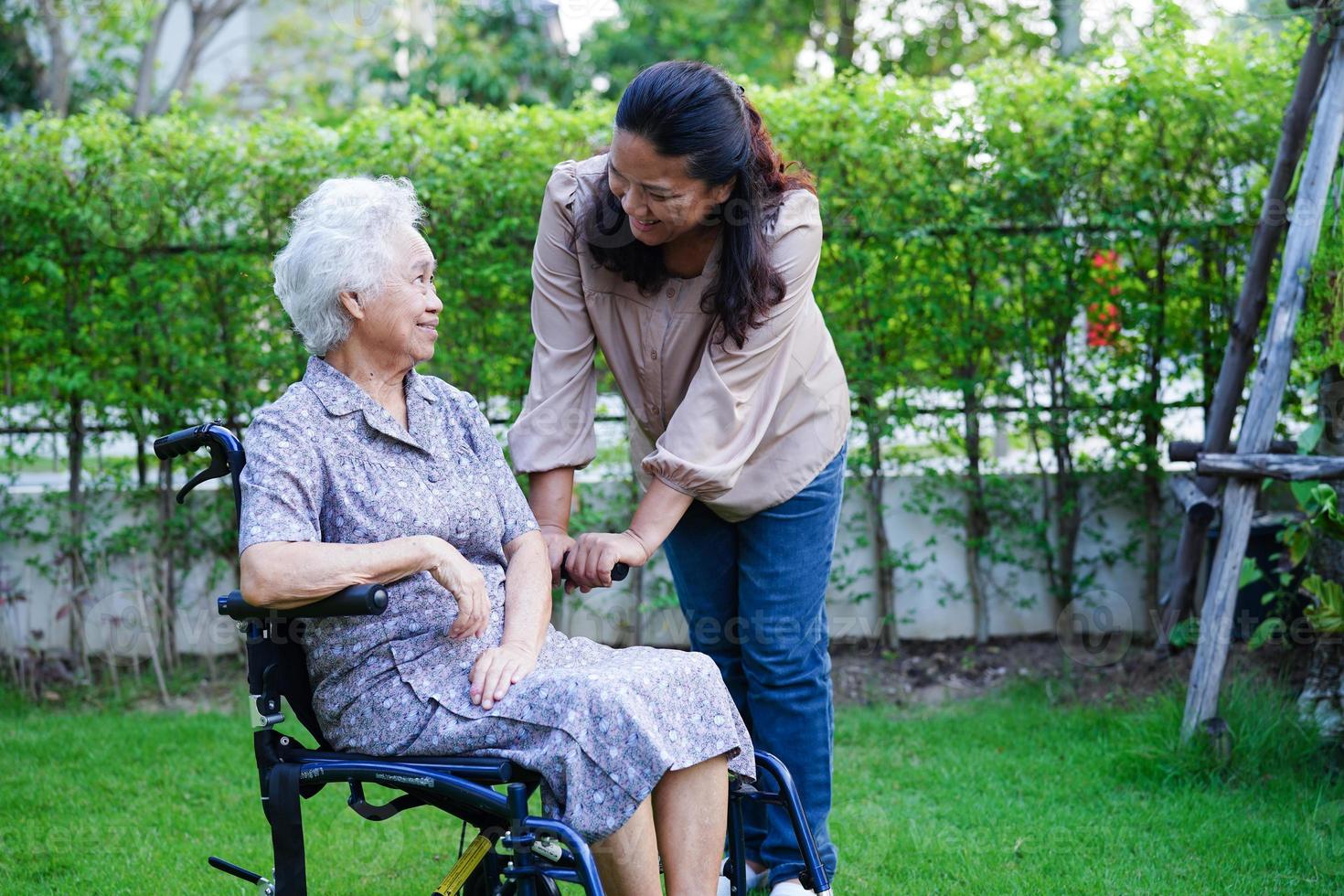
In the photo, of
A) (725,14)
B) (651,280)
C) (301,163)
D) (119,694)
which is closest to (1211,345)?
(651,280)

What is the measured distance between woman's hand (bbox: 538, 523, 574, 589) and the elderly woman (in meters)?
0.05

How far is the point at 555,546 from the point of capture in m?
2.42

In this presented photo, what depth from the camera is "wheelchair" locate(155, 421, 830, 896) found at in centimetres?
188

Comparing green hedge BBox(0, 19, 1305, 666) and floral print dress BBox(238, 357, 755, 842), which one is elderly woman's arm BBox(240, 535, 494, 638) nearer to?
floral print dress BBox(238, 357, 755, 842)

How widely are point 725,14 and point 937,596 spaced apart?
10563 millimetres

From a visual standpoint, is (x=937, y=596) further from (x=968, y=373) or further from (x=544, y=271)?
(x=544, y=271)

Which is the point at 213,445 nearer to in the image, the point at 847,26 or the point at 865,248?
the point at 865,248

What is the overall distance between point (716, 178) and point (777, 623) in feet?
3.08

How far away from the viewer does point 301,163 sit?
4590 millimetres

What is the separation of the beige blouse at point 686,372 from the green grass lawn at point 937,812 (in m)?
1.10

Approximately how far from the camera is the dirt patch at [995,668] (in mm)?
4480

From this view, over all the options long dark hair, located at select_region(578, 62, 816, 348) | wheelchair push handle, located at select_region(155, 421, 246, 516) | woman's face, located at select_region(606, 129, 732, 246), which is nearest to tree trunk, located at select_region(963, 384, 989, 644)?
long dark hair, located at select_region(578, 62, 816, 348)

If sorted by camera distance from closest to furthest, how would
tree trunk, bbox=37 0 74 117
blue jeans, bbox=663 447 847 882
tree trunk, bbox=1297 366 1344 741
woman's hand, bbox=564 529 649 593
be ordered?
woman's hand, bbox=564 529 649 593
blue jeans, bbox=663 447 847 882
tree trunk, bbox=1297 366 1344 741
tree trunk, bbox=37 0 74 117
